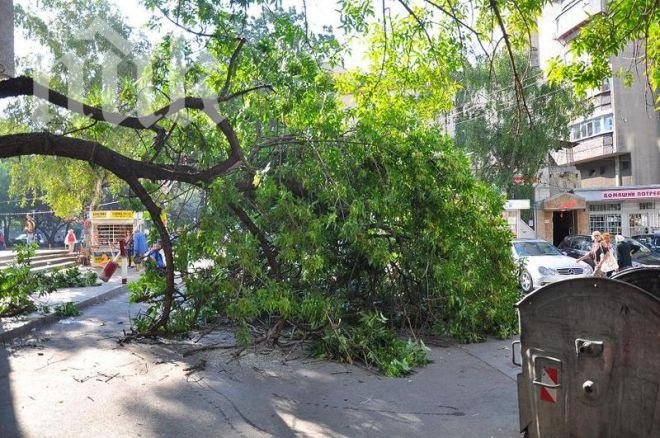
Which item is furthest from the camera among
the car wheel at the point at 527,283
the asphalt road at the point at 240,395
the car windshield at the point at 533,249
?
the car windshield at the point at 533,249

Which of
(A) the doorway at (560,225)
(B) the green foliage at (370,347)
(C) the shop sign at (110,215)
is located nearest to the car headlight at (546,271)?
(B) the green foliage at (370,347)

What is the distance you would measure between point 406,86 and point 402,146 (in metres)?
A: 2.82

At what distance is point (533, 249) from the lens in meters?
17.0

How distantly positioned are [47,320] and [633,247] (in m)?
18.5

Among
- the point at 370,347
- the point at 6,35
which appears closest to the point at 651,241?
the point at 370,347

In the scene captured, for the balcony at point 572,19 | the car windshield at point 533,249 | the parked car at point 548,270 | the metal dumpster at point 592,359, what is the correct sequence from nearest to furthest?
1. the metal dumpster at point 592,359
2. the parked car at point 548,270
3. the car windshield at point 533,249
4. the balcony at point 572,19

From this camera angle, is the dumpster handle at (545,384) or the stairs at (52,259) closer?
the dumpster handle at (545,384)

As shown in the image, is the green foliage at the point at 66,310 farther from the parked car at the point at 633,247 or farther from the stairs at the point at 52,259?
the parked car at the point at 633,247

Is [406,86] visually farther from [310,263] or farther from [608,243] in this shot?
[608,243]

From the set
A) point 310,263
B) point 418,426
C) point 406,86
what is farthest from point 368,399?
point 406,86

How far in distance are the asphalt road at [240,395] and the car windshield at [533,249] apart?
342 inches

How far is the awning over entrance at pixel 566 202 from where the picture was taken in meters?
33.7

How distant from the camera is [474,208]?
357 inches

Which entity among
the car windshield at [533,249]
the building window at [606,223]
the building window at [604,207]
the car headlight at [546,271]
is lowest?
the car headlight at [546,271]
